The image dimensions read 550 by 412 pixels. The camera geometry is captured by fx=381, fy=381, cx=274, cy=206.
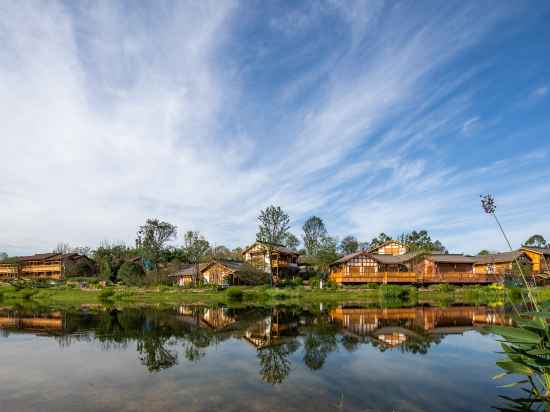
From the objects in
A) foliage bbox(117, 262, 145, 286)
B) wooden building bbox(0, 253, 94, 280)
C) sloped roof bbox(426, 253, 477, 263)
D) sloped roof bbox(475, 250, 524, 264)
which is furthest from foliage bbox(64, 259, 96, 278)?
sloped roof bbox(475, 250, 524, 264)

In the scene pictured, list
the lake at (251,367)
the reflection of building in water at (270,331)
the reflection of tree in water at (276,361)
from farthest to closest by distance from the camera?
the reflection of building in water at (270,331), the reflection of tree in water at (276,361), the lake at (251,367)

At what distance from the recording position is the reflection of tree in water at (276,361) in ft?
39.1

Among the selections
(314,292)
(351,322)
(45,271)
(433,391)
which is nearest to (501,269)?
(314,292)

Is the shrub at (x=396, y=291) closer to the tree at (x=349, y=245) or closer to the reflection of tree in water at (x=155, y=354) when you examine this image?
the reflection of tree in water at (x=155, y=354)

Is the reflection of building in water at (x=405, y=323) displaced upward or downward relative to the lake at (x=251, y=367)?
upward

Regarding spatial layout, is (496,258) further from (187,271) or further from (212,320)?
(212,320)

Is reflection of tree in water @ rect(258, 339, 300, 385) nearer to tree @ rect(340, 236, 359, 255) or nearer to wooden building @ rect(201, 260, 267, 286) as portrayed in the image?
wooden building @ rect(201, 260, 267, 286)

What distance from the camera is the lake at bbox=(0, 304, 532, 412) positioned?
9.52m

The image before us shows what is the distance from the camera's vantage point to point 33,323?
2698 centimetres

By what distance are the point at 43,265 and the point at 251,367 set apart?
9222cm

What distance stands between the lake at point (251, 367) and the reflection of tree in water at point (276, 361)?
0.04 meters

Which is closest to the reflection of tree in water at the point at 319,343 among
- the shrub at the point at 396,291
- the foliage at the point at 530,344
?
the foliage at the point at 530,344

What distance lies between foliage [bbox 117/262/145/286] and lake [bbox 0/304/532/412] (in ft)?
114

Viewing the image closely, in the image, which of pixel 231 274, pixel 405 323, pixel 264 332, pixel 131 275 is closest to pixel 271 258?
pixel 231 274
